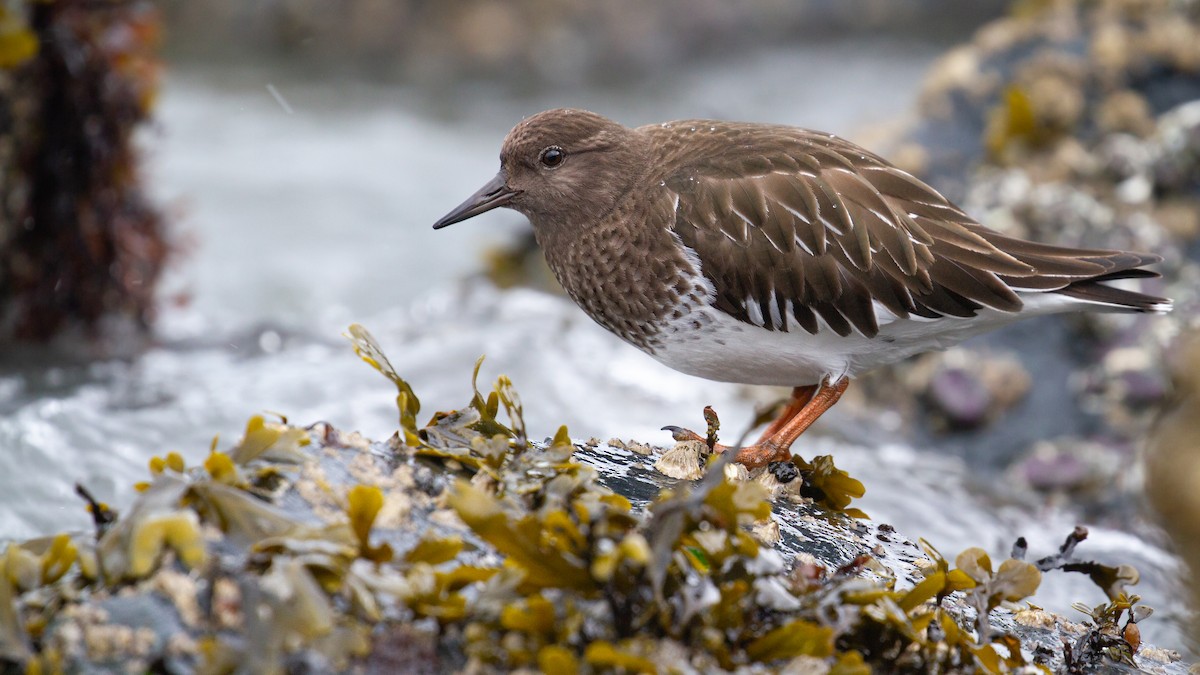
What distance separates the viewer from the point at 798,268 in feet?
10.4

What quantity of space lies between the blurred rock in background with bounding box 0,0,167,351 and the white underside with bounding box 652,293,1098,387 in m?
3.53

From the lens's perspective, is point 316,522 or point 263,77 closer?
point 316,522

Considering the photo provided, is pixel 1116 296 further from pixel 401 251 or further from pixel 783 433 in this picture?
pixel 401 251

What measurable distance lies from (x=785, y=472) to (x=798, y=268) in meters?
0.60

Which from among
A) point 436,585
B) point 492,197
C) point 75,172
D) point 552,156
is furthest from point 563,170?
point 75,172

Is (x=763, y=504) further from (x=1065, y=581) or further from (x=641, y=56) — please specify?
(x=641, y=56)

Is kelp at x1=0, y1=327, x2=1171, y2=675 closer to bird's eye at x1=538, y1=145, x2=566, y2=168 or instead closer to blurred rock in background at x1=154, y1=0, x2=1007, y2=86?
bird's eye at x1=538, y1=145, x2=566, y2=168

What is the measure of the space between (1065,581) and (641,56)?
369 inches

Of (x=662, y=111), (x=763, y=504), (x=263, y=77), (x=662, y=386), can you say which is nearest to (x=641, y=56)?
(x=662, y=111)

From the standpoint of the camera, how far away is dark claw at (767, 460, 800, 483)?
2.92 meters

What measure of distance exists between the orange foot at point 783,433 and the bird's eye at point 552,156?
0.91 meters

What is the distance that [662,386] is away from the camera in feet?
19.6

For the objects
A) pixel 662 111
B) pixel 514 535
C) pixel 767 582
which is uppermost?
pixel 662 111

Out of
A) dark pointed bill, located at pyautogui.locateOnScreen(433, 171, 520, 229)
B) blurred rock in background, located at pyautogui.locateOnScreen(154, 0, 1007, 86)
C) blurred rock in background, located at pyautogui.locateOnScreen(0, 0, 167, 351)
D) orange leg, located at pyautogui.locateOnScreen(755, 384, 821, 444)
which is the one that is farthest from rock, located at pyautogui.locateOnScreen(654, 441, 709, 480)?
blurred rock in background, located at pyautogui.locateOnScreen(154, 0, 1007, 86)
